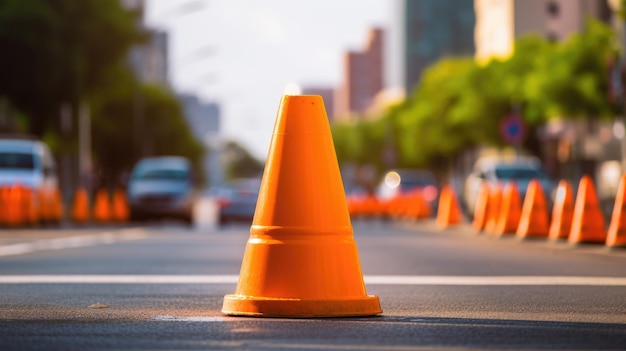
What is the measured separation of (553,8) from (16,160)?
230 ft

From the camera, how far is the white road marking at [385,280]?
41.7 feet

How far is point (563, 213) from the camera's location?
2070 cm

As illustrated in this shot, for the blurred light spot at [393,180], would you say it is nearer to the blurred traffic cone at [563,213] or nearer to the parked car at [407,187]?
the parked car at [407,187]


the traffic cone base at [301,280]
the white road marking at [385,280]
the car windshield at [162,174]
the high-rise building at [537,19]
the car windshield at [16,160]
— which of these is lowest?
the white road marking at [385,280]

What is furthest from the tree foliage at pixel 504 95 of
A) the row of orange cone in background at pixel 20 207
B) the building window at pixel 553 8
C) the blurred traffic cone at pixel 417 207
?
the row of orange cone in background at pixel 20 207

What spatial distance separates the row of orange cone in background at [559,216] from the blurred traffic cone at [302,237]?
369 inches

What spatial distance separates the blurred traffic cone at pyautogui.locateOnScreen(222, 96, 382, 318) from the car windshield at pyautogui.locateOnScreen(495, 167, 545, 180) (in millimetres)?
27773

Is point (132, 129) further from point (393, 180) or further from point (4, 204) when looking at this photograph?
point (4, 204)

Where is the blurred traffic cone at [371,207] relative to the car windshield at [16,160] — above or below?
below

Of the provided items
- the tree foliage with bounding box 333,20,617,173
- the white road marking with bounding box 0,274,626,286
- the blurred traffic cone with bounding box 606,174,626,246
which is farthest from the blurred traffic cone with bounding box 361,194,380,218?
the white road marking with bounding box 0,274,626,286

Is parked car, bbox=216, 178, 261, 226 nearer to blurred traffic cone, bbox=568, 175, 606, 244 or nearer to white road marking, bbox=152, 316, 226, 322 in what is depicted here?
blurred traffic cone, bbox=568, 175, 606, 244

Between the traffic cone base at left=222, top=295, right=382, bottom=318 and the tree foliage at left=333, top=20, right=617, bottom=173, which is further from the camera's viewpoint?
the tree foliage at left=333, top=20, right=617, bottom=173

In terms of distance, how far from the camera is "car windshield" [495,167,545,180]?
36625 millimetres

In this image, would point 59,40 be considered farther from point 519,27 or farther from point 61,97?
point 519,27
